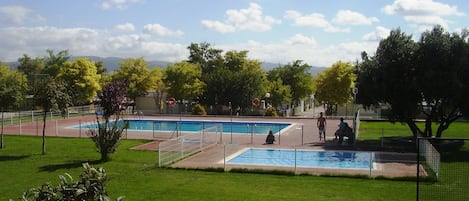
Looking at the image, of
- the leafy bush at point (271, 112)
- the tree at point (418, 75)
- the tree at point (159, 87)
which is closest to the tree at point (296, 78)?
the leafy bush at point (271, 112)

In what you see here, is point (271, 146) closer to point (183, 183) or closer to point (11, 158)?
point (183, 183)

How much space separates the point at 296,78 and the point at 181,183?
4356 centimetres

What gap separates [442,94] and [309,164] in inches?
328

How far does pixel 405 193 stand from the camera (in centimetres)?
1416

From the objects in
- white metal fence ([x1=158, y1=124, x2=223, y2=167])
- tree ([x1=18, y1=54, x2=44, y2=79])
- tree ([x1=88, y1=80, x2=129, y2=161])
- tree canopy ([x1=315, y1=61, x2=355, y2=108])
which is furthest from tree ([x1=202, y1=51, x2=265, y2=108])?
tree ([x1=18, y1=54, x2=44, y2=79])

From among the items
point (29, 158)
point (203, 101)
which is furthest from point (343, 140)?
point (203, 101)

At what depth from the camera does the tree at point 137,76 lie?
5484 cm

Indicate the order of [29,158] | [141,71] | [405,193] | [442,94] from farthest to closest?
[141,71], [442,94], [29,158], [405,193]

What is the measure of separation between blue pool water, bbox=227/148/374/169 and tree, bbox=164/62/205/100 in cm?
2832

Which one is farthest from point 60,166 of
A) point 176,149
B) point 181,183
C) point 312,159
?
point 312,159

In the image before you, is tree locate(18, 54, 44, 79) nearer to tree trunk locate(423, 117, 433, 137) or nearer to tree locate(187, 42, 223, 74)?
tree locate(187, 42, 223, 74)

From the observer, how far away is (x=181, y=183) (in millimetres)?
15367

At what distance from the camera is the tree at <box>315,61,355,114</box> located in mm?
51531

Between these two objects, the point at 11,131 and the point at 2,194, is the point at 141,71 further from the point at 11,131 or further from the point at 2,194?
the point at 2,194
